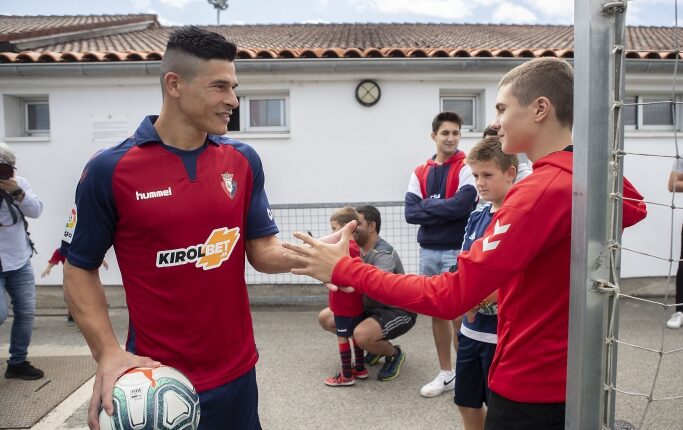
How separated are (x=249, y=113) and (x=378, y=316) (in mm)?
5003

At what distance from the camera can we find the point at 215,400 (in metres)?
2.16

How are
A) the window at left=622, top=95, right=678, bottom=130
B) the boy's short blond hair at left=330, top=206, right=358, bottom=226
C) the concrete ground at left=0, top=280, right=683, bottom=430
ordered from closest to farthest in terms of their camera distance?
the concrete ground at left=0, top=280, right=683, bottom=430, the boy's short blond hair at left=330, top=206, right=358, bottom=226, the window at left=622, top=95, right=678, bottom=130

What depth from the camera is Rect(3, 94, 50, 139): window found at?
28.3 feet

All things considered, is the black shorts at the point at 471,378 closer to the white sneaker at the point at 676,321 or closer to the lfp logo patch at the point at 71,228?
the lfp logo patch at the point at 71,228

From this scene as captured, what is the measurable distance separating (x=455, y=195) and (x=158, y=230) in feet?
10.6

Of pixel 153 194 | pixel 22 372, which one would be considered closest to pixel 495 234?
pixel 153 194

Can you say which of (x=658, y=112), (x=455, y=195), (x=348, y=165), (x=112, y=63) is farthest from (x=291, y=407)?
(x=658, y=112)

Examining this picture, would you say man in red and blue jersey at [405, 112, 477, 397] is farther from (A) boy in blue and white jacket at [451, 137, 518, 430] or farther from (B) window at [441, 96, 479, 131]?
(B) window at [441, 96, 479, 131]

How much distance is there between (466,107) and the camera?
28.9 ft

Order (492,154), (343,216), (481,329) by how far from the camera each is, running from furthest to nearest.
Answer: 1. (343,216)
2. (492,154)
3. (481,329)

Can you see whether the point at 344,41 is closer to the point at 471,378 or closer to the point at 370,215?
the point at 370,215

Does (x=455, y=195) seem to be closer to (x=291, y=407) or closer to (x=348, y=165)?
(x=291, y=407)

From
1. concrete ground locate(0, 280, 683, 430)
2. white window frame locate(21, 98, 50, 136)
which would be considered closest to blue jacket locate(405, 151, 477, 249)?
concrete ground locate(0, 280, 683, 430)

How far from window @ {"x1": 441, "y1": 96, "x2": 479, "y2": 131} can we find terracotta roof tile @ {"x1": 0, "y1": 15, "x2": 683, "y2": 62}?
29.8 inches
